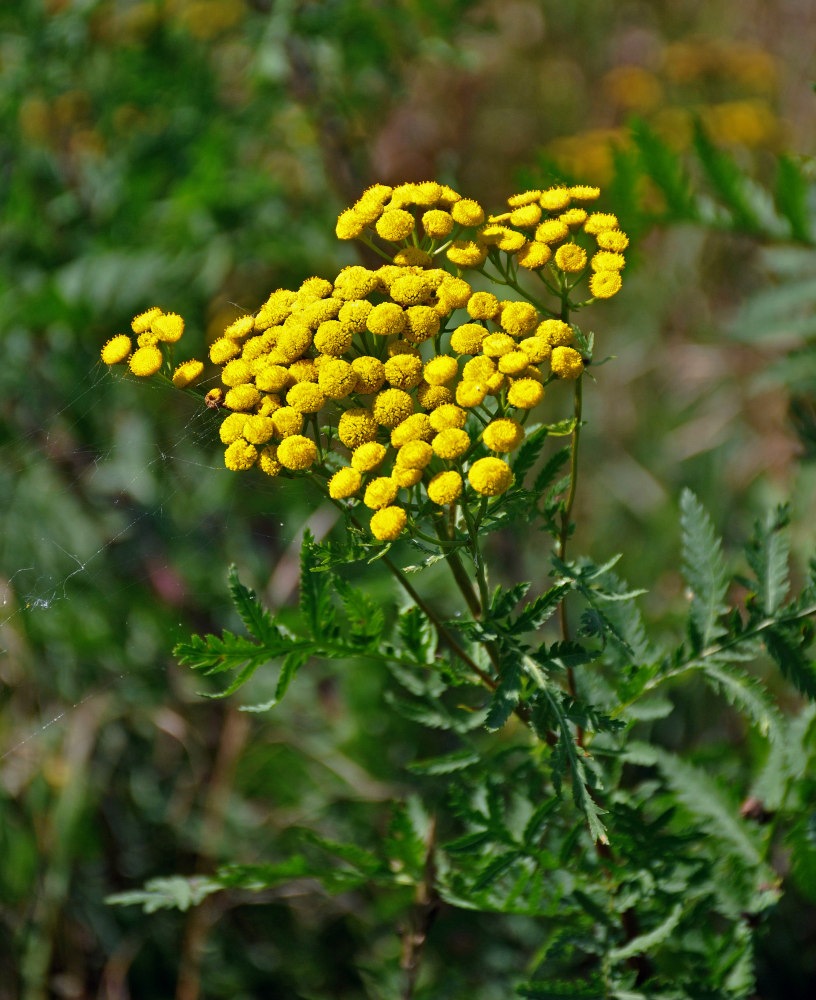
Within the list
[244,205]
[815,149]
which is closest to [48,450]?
[244,205]

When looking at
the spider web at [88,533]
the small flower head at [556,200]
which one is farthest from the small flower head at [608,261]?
the spider web at [88,533]

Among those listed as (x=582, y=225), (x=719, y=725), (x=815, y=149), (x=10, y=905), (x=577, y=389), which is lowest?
(x=719, y=725)

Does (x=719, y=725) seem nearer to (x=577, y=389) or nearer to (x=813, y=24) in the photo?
(x=577, y=389)

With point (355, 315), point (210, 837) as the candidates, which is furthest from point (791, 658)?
point (210, 837)

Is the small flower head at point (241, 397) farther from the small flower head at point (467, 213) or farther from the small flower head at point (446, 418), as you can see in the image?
the small flower head at point (467, 213)

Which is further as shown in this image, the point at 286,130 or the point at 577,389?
the point at 286,130

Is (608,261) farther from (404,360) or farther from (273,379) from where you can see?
(273,379)
